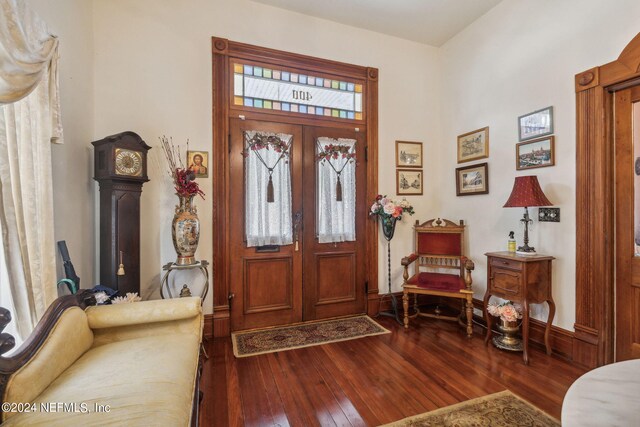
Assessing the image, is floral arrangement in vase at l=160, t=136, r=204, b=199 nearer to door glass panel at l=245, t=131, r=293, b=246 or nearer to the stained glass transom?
door glass panel at l=245, t=131, r=293, b=246

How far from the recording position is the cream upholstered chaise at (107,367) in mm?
1076

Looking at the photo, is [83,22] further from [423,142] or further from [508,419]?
[508,419]

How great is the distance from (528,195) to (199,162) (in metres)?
3.12

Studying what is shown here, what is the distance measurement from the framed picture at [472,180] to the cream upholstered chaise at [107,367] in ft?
10.4

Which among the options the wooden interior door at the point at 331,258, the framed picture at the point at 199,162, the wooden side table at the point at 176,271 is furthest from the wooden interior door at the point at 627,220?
the framed picture at the point at 199,162

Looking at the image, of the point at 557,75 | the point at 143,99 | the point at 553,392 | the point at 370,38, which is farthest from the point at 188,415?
the point at 370,38

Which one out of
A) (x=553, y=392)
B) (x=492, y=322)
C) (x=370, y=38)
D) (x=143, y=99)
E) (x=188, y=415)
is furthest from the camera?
(x=370, y=38)

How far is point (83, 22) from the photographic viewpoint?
7.89 ft

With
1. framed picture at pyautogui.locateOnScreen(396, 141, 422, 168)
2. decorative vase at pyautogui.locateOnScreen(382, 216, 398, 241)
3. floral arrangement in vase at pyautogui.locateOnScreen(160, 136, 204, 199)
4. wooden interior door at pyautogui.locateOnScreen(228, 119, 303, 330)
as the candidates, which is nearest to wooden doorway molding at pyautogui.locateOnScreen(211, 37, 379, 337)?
wooden interior door at pyautogui.locateOnScreen(228, 119, 303, 330)

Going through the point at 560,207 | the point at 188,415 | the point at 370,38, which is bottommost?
Result: the point at 188,415

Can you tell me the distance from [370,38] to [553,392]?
13.1 feet

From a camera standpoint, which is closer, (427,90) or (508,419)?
(508,419)

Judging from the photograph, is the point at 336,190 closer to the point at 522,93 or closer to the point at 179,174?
the point at 179,174

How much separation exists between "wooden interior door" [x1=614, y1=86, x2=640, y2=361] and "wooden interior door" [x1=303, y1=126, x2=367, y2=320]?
7.37 ft
